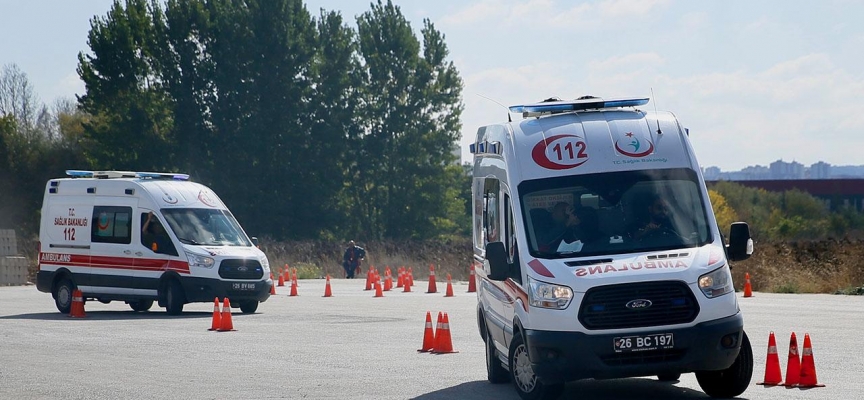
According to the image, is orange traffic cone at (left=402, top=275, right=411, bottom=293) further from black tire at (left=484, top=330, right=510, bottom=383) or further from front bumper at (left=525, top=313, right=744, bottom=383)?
front bumper at (left=525, top=313, right=744, bottom=383)

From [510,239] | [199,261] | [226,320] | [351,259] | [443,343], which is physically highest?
[351,259]

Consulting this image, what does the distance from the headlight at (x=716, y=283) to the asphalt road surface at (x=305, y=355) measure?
1.28 metres

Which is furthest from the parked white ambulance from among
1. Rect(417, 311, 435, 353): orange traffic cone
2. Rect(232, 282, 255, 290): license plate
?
Rect(232, 282, 255, 290): license plate

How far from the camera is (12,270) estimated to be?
41562mm

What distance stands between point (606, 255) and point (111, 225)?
648 inches

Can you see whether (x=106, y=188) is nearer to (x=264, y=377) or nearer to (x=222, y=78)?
(x=264, y=377)

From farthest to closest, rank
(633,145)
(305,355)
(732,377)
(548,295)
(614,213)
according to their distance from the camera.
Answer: (305,355) < (633,145) < (614,213) < (732,377) < (548,295)

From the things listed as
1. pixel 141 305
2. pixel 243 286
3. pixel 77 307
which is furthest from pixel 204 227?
pixel 77 307

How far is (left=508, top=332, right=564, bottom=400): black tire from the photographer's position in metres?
10.8

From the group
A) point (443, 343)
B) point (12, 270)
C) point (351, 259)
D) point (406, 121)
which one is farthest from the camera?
point (406, 121)

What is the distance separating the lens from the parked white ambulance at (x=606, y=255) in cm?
1037

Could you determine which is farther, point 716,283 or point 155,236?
point 155,236

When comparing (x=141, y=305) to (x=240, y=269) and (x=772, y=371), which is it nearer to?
(x=240, y=269)

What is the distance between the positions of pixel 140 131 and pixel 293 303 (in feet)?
129
